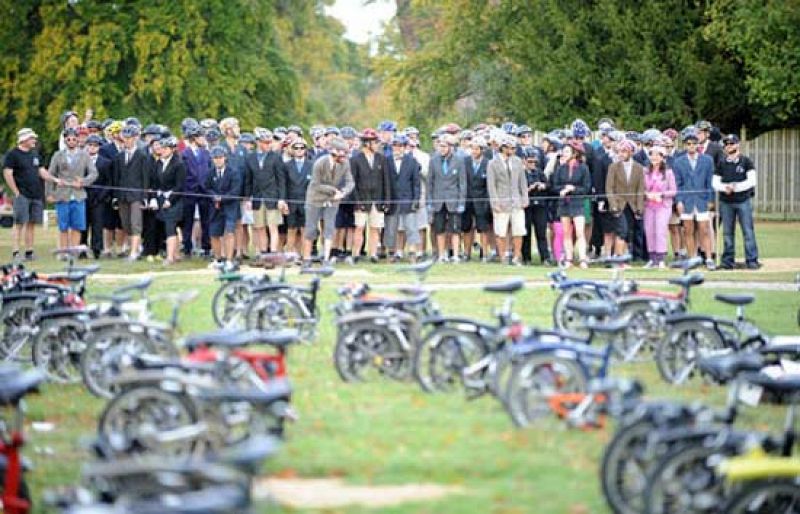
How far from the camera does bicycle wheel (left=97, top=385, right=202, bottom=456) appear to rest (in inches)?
486

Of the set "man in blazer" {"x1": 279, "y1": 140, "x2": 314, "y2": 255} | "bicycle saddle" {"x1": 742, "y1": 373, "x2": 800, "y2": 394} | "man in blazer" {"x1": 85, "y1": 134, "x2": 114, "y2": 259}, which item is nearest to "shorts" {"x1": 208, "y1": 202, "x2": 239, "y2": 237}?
"man in blazer" {"x1": 279, "y1": 140, "x2": 314, "y2": 255}

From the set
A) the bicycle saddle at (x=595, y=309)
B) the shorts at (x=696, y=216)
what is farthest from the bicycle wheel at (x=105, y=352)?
the shorts at (x=696, y=216)

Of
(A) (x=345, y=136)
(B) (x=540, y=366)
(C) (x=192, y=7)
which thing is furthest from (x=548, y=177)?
(C) (x=192, y=7)

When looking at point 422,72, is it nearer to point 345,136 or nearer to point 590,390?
point 345,136

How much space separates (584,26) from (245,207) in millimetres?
20084

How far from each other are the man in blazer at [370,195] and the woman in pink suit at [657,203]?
4068mm

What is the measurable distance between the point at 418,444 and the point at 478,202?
57.0ft

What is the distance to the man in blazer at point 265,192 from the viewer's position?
104 ft

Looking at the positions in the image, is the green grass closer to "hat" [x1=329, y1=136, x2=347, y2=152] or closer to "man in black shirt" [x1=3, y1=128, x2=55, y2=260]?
"hat" [x1=329, y1=136, x2=347, y2=152]

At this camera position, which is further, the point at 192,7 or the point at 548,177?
the point at 192,7

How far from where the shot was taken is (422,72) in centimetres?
5831

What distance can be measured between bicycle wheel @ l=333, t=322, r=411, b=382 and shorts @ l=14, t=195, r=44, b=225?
14558 mm

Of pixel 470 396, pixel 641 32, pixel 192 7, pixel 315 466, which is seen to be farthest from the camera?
pixel 192 7

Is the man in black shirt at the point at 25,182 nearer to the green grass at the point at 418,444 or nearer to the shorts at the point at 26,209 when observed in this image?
the shorts at the point at 26,209
